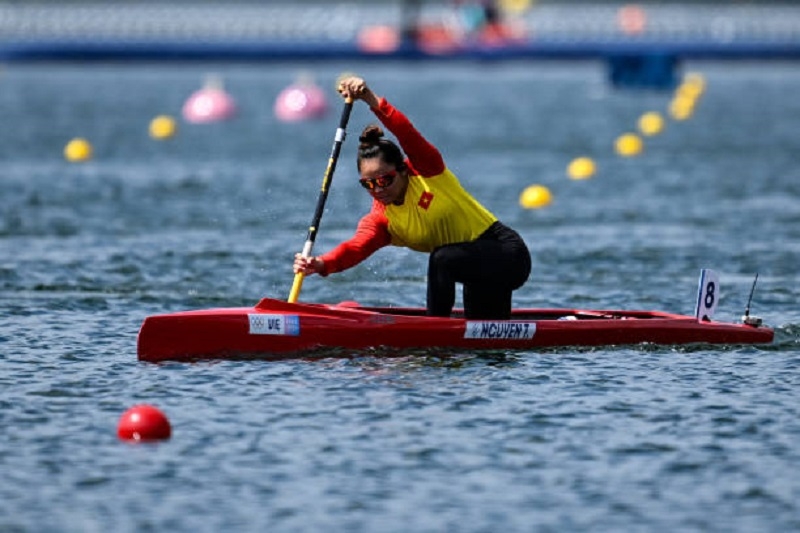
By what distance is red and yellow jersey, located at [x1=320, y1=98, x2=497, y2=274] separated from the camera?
11.6 metres

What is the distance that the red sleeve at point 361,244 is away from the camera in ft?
38.2

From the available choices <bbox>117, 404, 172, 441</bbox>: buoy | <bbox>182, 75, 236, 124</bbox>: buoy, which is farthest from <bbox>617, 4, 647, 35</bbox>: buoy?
<bbox>117, 404, 172, 441</bbox>: buoy

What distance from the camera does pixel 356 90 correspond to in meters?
11.2

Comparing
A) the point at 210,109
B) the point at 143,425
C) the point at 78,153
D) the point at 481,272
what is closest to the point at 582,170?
the point at 78,153

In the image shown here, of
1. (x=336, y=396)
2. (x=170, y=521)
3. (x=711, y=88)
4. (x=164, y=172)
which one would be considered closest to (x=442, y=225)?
(x=336, y=396)

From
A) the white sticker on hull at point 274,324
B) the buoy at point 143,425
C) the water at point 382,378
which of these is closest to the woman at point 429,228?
the white sticker on hull at point 274,324

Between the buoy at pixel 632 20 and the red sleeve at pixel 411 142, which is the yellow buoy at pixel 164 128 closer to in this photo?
the red sleeve at pixel 411 142

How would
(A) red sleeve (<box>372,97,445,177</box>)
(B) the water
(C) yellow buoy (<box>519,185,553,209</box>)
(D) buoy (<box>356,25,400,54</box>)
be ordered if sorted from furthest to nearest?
(D) buoy (<box>356,25,400,54</box>) < (C) yellow buoy (<box>519,185,553,209</box>) < (A) red sleeve (<box>372,97,445,177</box>) < (B) the water

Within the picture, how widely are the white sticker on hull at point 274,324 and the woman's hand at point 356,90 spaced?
1624mm

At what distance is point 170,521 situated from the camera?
819 centimetres

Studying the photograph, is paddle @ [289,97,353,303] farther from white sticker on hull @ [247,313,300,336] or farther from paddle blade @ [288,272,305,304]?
white sticker on hull @ [247,313,300,336]

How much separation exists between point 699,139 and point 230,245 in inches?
776

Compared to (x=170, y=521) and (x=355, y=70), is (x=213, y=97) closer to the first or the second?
(x=355, y=70)

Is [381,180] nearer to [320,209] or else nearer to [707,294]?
[320,209]
